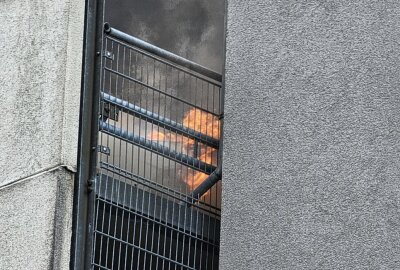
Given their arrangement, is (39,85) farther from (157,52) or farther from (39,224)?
(39,224)

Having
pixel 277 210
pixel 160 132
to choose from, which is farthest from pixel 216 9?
pixel 277 210

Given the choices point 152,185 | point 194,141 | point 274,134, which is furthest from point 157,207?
point 274,134

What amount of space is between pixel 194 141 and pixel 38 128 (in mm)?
1196

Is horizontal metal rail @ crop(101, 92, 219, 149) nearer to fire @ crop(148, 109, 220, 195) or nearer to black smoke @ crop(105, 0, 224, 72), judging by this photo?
fire @ crop(148, 109, 220, 195)

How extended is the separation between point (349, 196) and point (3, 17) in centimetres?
320

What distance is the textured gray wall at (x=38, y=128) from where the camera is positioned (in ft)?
25.3

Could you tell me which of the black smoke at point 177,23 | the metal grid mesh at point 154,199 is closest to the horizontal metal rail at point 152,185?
the metal grid mesh at point 154,199

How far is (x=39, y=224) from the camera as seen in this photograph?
304 inches

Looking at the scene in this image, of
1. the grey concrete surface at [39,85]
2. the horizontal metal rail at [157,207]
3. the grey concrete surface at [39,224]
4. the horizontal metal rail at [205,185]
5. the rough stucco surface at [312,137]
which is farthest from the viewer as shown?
the horizontal metal rail at [205,185]

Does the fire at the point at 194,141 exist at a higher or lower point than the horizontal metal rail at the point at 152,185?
higher

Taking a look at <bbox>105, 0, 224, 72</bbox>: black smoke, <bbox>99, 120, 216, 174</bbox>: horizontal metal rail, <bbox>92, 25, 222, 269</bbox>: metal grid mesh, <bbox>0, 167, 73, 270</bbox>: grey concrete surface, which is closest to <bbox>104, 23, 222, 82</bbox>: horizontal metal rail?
<bbox>92, 25, 222, 269</bbox>: metal grid mesh

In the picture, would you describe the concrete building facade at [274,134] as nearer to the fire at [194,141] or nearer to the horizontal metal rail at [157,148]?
the horizontal metal rail at [157,148]

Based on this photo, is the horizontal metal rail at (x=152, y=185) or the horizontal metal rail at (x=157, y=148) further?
the horizontal metal rail at (x=157, y=148)

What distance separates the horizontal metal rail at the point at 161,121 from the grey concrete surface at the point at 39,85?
1.12ft
